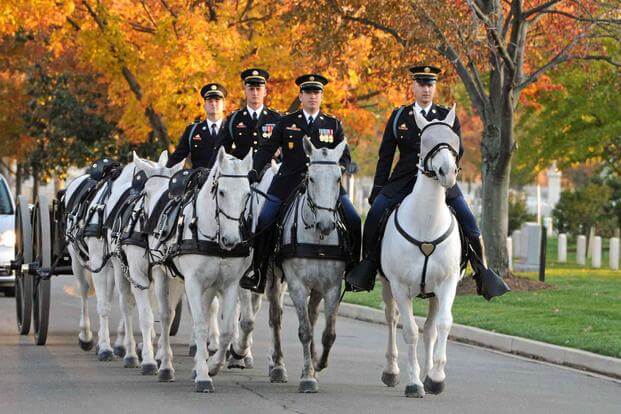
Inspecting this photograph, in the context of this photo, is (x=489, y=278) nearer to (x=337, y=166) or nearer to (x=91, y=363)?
(x=337, y=166)

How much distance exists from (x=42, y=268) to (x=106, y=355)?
198 centimetres

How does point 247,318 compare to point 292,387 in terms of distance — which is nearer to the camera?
point 292,387

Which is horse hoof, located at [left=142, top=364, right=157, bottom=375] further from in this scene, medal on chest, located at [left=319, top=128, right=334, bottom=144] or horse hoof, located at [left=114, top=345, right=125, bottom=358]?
medal on chest, located at [left=319, top=128, right=334, bottom=144]

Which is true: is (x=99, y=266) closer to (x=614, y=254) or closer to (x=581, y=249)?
(x=614, y=254)

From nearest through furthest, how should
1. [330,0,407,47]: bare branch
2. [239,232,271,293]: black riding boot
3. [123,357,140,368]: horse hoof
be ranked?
[239,232,271,293]: black riding boot
[123,357,140,368]: horse hoof
[330,0,407,47]: bare branch

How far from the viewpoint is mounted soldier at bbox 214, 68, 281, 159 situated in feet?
46.9

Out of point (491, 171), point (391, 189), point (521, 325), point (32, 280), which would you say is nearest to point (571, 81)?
point (491, 171)

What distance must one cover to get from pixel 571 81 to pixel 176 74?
9.04m

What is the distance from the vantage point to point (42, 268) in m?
16.1

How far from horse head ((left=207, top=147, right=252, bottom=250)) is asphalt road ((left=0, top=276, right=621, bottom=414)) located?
1.40 metres

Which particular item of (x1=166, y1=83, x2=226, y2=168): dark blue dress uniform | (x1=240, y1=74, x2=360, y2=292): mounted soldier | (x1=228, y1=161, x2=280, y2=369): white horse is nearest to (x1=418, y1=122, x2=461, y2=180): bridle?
(x1=240, y1=74, x2=360, y2=292): mounted soldier

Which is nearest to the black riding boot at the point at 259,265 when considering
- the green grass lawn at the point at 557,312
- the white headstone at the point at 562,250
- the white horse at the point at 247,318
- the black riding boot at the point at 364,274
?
the white horse at the point at 247,318

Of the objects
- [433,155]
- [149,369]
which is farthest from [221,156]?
[149,369]

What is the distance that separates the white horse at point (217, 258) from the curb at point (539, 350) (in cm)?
409
